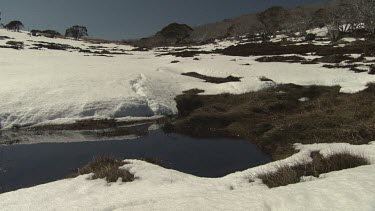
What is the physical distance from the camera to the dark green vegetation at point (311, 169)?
8.95 meters

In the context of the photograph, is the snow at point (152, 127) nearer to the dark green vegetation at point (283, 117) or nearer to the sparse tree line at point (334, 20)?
the dark green vegetation at point (283, 117)

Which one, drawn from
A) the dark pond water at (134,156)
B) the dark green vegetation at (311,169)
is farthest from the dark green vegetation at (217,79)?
the dark green vegetation at (311,169)

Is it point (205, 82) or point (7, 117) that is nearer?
point (7, 117)

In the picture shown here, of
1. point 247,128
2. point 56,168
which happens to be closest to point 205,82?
point 247,128

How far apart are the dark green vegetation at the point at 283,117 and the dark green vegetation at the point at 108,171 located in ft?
22.9

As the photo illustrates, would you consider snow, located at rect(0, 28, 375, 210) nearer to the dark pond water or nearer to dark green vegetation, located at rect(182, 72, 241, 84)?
dark green vegetation, located at rect(182, 72, 241, 84)

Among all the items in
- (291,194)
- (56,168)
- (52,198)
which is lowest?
(56,168)

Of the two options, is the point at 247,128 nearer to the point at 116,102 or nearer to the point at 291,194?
the point at 116,102

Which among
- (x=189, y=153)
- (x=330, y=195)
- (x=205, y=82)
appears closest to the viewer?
(x=330, y=195)

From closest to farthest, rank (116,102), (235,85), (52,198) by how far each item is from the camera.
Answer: (52,198), (116,102), (235,85)

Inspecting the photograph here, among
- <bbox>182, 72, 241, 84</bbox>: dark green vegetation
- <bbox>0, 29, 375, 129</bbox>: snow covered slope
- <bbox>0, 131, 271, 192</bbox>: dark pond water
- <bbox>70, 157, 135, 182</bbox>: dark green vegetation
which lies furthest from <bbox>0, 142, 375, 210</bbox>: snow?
<bbox>182, 72, 241, 84</bbox>: dark green vegetation

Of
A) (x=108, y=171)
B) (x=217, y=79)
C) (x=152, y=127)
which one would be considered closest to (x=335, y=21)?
(x=217, y=79)

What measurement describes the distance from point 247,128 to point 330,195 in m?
14.4

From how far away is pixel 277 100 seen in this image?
2594 centimetres
